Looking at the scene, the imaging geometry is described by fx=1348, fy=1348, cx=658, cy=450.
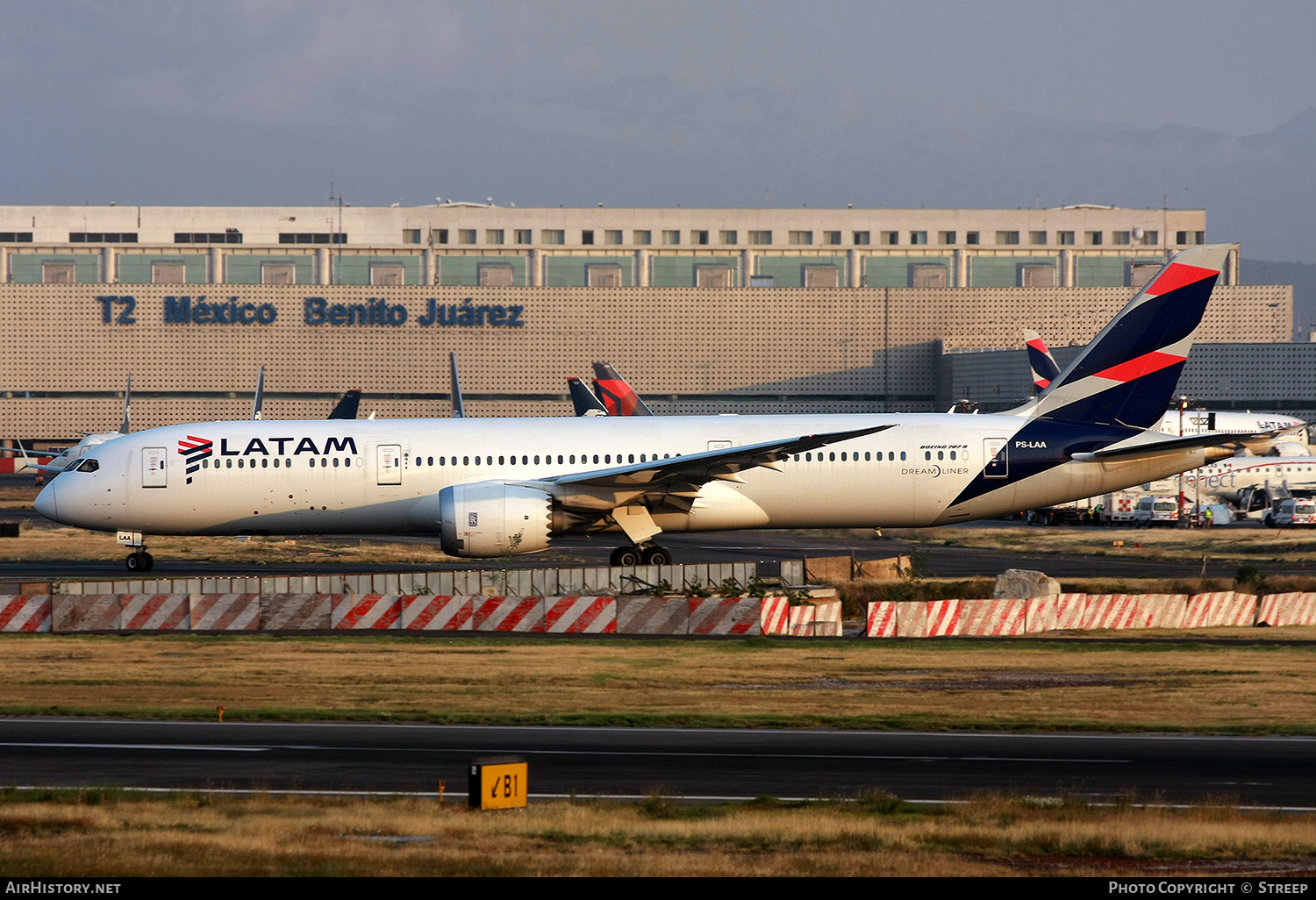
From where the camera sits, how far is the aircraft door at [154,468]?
35719 mm

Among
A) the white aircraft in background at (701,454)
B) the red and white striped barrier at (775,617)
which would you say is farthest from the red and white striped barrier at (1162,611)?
the red and white striped barrier at (775,617)

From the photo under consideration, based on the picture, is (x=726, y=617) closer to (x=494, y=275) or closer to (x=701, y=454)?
(x=701, y=454)

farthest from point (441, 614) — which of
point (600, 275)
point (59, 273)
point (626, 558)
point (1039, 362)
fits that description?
point (59, 273)

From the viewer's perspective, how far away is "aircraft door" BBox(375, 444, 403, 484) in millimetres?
35250

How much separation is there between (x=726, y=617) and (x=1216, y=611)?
A: 11375 millimetres

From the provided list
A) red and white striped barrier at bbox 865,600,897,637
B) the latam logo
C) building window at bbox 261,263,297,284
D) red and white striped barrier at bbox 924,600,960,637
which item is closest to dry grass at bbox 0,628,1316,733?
red and white striped barrier at bbox 924,600,960,637

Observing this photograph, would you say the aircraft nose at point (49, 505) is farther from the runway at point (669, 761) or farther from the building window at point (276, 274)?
the building window at point (276, 274)

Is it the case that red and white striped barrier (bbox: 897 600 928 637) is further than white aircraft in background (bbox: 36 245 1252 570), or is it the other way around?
white aircraft in background (bbox: 36 245 1252 570)

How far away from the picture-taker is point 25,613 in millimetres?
28031

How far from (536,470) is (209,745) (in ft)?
60.4

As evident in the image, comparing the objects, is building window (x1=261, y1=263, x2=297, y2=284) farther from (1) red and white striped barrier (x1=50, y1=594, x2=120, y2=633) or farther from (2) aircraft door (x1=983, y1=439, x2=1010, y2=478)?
(1) red and white striped barrier (x1=50, y1=594, x2=120, y2=633)

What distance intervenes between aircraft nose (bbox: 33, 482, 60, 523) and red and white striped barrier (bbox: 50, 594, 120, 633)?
928 cm

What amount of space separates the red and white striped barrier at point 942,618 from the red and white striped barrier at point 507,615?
8.25 m
